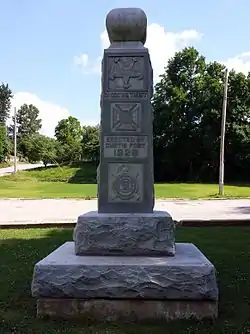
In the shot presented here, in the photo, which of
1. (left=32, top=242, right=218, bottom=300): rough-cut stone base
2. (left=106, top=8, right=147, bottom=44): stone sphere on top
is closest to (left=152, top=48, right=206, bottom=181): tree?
(left=106, top=8, right=147, bottom=44): stone sphere on top

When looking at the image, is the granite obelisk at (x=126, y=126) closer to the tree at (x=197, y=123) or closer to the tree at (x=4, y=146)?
the tree at (x=197, y=123)

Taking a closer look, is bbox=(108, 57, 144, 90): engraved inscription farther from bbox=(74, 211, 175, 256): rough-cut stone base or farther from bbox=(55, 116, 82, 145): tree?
bbox=(55, 116, 82, 145): tree

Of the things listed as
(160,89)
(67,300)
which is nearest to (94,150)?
(160,89)

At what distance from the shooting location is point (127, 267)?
4.79m

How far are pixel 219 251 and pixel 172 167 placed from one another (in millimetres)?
38941

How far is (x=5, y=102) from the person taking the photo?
3659 inches

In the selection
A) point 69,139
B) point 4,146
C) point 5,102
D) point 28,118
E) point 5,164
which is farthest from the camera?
point 28,118

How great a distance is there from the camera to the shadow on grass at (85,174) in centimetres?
4241

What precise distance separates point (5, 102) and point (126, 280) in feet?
303

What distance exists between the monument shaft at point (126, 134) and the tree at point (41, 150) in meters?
57.5

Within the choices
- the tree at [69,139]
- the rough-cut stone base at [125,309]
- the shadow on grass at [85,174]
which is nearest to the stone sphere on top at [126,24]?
the rough-cut stone base at [125,309]

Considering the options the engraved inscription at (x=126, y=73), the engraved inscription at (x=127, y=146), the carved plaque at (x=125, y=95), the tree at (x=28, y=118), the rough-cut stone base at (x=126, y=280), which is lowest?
the rough-cut stone base at (x=126, y=280)

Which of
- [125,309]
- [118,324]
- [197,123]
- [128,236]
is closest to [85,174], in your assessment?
[197,123]

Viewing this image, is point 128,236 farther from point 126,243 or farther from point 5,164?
point 5,164
